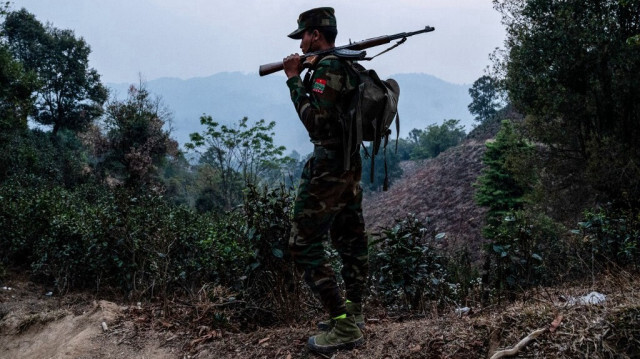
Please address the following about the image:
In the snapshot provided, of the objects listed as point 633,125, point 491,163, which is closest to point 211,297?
point 633,125

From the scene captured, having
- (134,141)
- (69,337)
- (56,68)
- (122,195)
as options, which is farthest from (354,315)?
(56,68)

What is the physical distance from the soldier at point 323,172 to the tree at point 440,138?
4863 cm

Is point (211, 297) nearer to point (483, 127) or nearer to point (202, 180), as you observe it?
point (202, 180)

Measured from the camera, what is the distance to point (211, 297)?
13.7 ft

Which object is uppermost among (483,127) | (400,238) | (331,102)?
(483,127)

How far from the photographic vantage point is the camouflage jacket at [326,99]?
2965mm

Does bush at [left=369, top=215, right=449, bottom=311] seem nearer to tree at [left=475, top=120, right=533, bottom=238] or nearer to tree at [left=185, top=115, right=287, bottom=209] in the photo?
tree at [left=475, top=120, right=533, bottom=238]

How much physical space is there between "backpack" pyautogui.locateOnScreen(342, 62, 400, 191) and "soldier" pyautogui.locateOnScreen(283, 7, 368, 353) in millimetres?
69

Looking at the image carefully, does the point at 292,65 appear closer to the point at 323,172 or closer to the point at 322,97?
the point at 322,97

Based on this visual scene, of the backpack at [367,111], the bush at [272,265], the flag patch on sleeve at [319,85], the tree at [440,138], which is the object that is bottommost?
the bush at [272,265]

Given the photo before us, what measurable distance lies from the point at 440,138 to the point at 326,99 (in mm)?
49277

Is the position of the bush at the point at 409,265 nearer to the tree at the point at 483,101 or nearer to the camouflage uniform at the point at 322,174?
the camouflage uniform at the point at 322,174

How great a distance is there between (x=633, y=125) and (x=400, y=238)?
1467cm

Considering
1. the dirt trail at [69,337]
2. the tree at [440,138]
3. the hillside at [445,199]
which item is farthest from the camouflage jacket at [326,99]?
the tree at [440,138]
